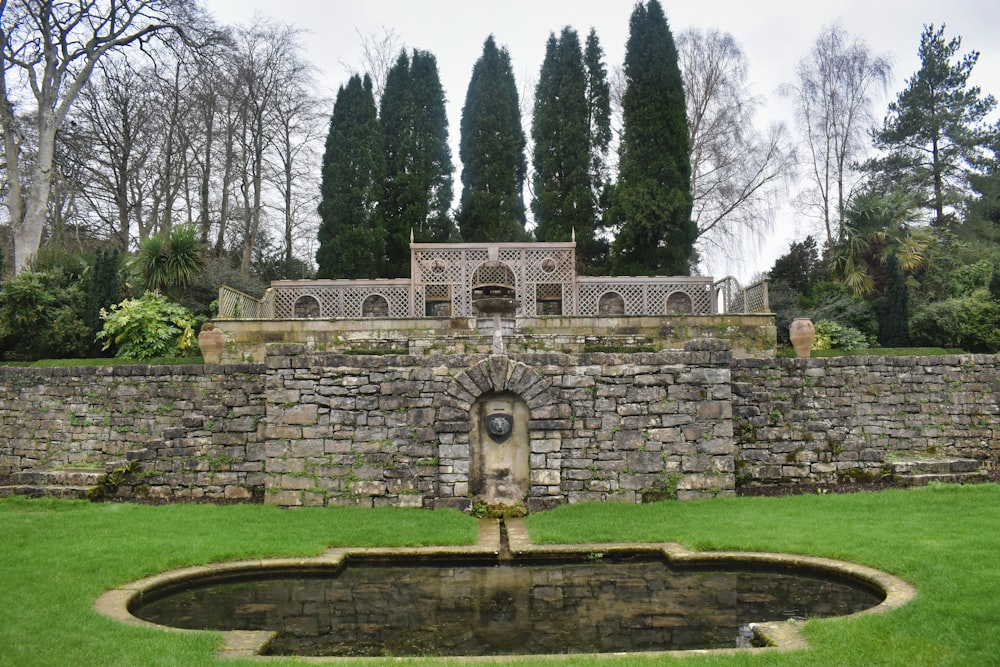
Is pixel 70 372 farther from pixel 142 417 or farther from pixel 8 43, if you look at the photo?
pixel 8 43

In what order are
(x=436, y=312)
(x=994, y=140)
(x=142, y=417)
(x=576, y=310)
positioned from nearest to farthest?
(x=142, y=417), (x=576, y=310), (x=436, y=312), (x=994, y=140)

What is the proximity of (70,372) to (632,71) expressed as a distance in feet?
61.1

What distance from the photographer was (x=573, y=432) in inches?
355

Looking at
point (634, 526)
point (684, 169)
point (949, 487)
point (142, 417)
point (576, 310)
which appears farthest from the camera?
point (684, 169)

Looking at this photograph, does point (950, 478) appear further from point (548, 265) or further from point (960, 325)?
point (548, 265)

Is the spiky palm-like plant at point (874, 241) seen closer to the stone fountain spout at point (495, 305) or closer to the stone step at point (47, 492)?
the stone fountain spout at point (495, 305)

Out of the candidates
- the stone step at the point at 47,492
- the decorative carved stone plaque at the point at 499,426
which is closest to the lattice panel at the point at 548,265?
the decorative carved stone plaque at the point at 499,426

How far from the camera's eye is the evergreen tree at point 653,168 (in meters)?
21.7

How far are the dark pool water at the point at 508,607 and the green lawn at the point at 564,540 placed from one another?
50 centimetres

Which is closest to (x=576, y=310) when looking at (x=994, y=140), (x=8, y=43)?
(x=8, y=43)

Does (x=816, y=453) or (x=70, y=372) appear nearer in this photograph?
(x=816, y=453)

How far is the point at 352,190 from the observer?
23.6m

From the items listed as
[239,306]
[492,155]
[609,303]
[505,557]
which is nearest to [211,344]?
[239,306]

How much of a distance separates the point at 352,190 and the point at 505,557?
729 inches
